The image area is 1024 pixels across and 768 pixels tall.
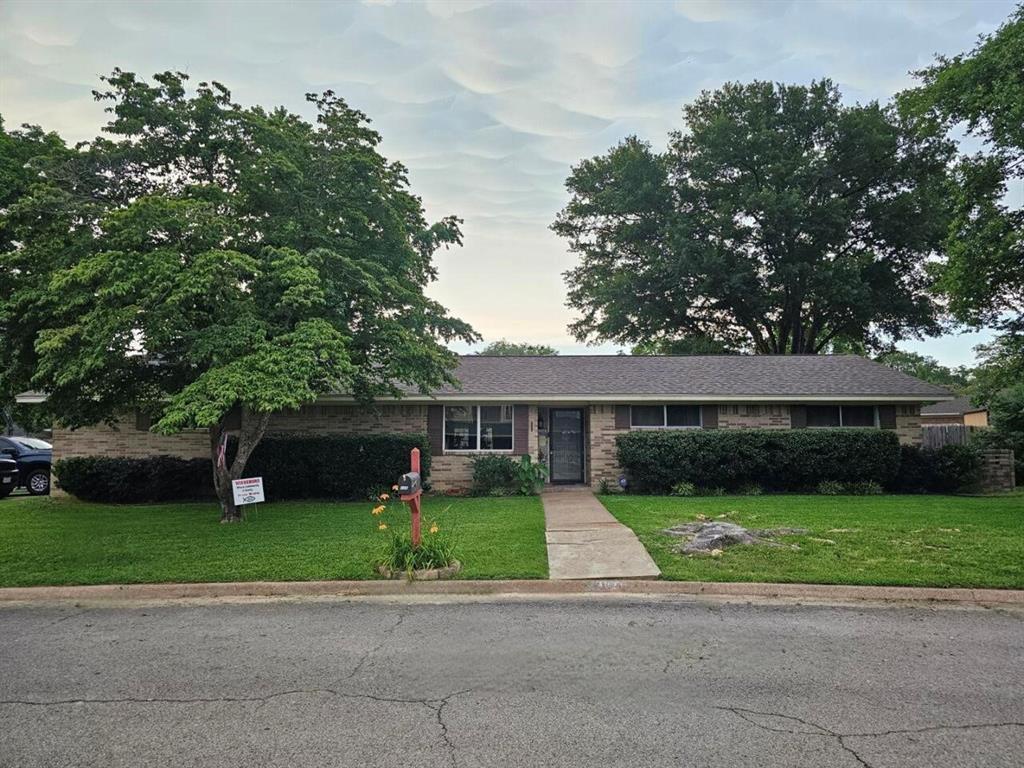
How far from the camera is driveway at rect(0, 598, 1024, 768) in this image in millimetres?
3314

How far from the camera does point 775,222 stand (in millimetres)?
28438

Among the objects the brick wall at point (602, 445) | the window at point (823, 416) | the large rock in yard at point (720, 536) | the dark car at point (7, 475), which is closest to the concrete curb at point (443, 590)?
the large rock in yard at point (720, 536)

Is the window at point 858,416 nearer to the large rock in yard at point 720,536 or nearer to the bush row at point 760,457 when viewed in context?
the bush row at point 760,457

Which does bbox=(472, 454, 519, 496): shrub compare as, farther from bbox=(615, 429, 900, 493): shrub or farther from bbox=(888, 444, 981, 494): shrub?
bbox=(888, 444, 981, 494): shrub

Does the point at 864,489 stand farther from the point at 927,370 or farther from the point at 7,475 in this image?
the point at 927,370

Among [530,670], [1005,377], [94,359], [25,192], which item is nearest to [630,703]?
[530,670]

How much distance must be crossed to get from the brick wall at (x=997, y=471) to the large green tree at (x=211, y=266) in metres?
14.6

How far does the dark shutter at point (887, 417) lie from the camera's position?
16641 millimetres

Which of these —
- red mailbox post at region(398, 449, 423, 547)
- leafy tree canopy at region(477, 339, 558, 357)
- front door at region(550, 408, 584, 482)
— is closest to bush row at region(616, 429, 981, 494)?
front door at region(550, 408, 584, 482)

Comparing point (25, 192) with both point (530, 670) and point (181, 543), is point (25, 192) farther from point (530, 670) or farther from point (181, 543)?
point (530, 670)

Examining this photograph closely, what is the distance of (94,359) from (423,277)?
669 centimetres

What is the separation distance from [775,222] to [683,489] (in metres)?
18.8

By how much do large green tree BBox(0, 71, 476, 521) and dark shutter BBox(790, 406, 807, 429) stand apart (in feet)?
32.1

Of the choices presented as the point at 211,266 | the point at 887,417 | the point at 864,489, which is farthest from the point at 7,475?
the point at 887,417
